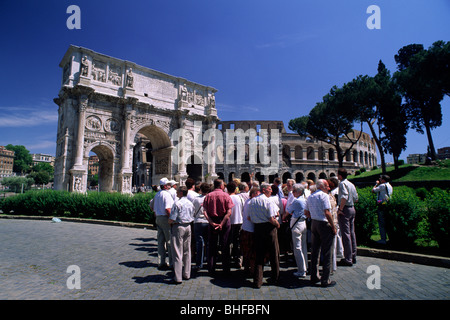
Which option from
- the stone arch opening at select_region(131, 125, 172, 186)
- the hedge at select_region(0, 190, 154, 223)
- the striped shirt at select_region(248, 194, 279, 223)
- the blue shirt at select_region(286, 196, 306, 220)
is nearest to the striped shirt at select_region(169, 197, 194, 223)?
the striped shirt at select_region(248, 194, 279, 223)

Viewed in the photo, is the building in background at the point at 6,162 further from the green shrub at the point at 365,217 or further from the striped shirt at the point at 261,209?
the green shrub at the point at 365,217

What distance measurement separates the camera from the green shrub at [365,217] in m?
6.68

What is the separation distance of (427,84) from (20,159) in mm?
117369

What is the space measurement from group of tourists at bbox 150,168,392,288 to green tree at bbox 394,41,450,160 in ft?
82.2

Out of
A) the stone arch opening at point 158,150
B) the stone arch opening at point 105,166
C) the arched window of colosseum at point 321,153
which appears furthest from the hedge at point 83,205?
the arched window of colosseum at point 321,153

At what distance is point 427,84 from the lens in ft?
75.0

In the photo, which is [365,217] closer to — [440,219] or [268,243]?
[440,219]

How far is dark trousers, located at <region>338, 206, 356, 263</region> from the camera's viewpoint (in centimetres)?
545

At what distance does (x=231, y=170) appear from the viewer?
4122 centimetres

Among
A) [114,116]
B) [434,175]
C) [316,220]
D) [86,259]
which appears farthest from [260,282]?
[434,175]

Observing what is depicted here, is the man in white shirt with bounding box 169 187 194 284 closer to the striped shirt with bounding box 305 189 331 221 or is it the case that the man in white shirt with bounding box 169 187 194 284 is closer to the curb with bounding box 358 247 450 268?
the striped shirt with bounding box 305 189 331 221

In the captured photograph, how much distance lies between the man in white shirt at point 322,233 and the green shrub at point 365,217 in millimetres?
2820
